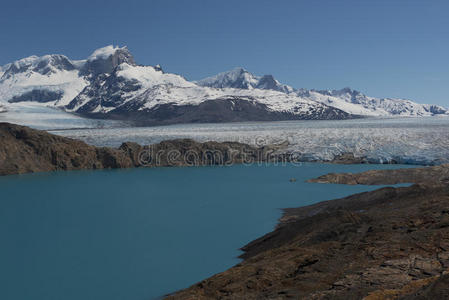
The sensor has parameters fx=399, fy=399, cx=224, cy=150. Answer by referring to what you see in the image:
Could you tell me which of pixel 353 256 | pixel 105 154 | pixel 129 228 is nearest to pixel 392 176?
pixel 129 228

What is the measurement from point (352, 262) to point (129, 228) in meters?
10.3

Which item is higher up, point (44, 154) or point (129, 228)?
point (44, 154)

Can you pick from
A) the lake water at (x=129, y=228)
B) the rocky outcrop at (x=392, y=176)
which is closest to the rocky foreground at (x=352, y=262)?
the lake water at (x=129, y=228)

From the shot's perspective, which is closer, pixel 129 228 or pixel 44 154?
pixel 129 228

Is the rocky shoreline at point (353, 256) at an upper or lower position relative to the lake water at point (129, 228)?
upper

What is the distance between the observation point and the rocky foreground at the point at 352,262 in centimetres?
558

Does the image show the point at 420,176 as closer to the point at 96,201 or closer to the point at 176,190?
the point at 176,190

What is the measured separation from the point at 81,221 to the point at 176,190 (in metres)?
8.91

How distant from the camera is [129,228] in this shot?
50.5 ft

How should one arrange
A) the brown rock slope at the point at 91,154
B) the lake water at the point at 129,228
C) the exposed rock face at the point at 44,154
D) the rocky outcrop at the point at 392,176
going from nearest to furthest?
the lake water at the point at 129,228
the rocky outcrop at the point at 392,176
the exposed rock face at the point at 44,154
the brown rock slope at the point at 91,154

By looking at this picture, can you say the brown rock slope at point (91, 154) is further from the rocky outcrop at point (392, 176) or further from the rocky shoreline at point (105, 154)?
the rocky outcrop at point (392, 176)

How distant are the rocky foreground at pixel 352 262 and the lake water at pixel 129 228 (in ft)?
6.75

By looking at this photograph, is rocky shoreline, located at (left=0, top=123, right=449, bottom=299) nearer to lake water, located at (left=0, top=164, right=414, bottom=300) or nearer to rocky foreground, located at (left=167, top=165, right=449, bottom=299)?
rocky foreground, located at (left=167, top=165, right=449, bottom=299)

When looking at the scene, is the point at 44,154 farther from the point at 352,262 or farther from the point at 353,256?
the point at 352,262
